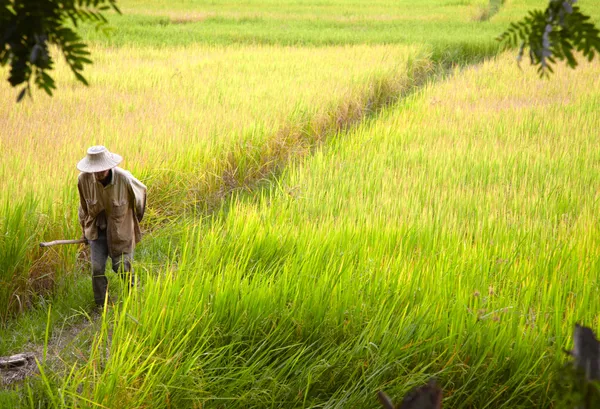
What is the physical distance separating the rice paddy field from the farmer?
0.67 ft

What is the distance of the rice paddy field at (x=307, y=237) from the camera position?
2123mm

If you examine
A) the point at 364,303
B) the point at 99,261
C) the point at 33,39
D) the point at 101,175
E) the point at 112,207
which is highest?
the point at 33,39

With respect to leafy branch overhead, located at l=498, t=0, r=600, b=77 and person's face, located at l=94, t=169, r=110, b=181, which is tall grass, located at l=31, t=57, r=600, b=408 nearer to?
person's face, located at l=94, t=169, r=110, b=181

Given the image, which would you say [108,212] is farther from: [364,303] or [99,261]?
[364,303]

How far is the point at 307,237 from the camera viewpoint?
10.6 ft

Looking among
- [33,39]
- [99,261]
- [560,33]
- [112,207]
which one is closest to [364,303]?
[112,207]

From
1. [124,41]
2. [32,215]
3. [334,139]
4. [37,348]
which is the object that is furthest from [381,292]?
[124,41]

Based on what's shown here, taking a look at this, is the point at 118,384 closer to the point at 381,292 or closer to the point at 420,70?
the point at 381,292

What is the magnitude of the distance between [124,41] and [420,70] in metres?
5.75

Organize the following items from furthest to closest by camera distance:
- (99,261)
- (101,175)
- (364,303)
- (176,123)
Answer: (176,123) → (99,261) → (101,175) → (364,303)

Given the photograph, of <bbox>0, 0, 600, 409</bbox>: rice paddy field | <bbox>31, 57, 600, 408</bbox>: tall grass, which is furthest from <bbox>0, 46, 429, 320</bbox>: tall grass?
<bbox>31, 57, 600, 408</bbox>: tall grass

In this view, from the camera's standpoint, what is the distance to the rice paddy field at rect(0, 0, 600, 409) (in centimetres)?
212

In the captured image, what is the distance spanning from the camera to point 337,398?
2.09m

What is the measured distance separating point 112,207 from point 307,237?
927mm
